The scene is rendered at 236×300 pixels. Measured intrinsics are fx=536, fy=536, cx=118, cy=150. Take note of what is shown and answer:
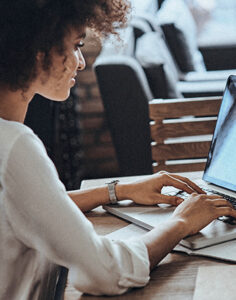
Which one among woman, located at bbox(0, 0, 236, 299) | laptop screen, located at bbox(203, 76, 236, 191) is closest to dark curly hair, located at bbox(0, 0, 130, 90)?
woman, located at bbox(0, 0, 236, 299)

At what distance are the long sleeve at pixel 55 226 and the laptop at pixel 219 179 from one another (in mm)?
251

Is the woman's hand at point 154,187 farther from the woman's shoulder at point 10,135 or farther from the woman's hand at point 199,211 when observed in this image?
the woman's shoulder at point 10,135

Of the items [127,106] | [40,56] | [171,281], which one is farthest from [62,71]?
[127,106]

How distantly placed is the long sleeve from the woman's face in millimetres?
157

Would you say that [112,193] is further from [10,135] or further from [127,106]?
[127,106]

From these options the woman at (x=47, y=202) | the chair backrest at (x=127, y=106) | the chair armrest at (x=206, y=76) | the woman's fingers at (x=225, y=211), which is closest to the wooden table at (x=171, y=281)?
the woman at (x=47, y=202)

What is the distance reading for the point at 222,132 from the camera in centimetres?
126

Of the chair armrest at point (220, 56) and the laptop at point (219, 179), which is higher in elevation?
the laptop at point (219, 179)

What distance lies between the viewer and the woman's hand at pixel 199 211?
3.07 feet

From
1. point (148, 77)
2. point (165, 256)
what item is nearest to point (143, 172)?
point (148, 77)

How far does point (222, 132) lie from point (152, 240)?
480 millimetres

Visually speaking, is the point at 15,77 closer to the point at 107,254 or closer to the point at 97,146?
the point at 107,254

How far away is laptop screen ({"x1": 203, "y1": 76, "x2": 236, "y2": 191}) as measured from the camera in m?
1.22

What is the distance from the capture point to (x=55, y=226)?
755 mm
